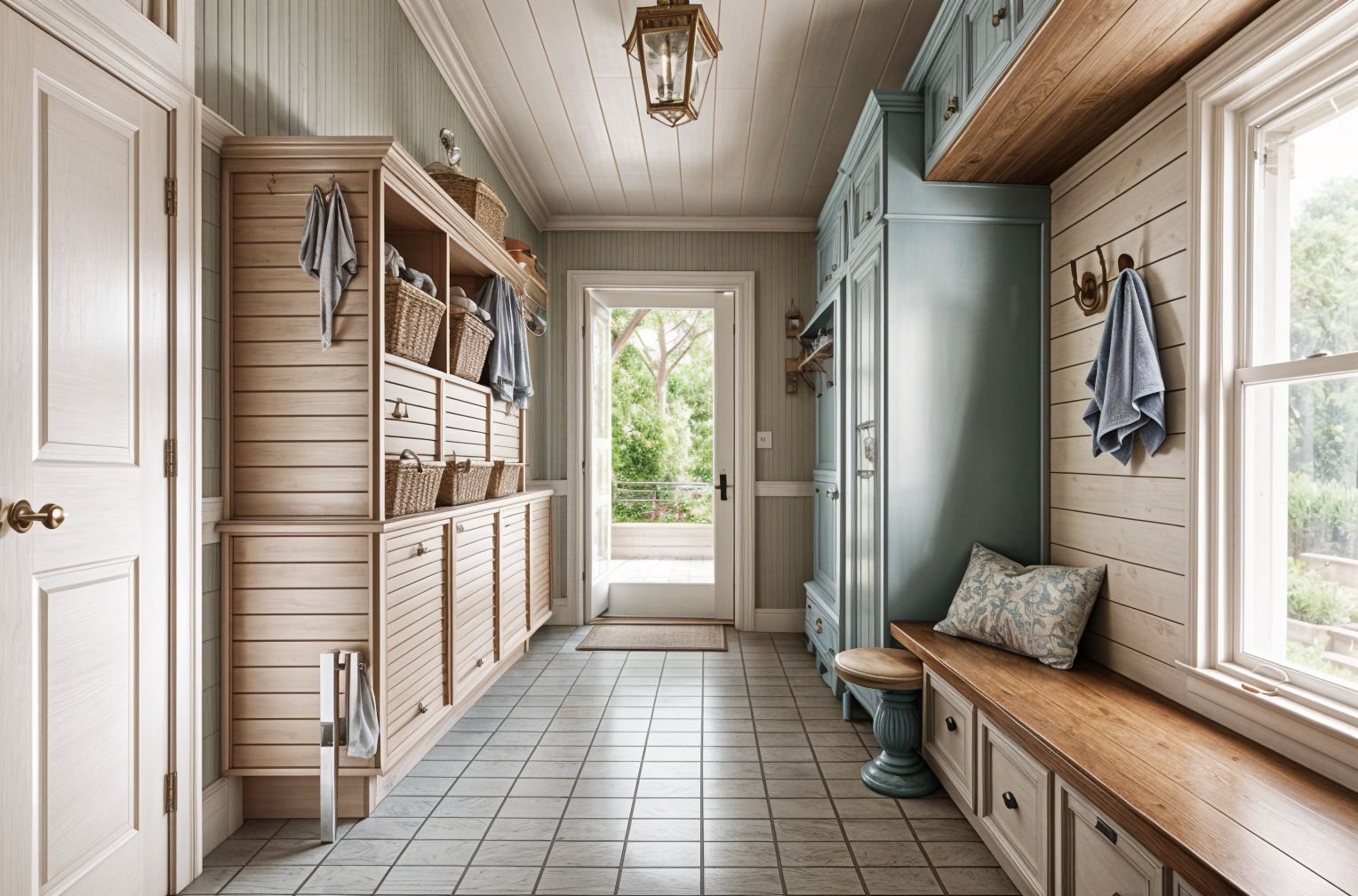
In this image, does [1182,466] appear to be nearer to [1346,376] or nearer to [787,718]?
[1346,376]

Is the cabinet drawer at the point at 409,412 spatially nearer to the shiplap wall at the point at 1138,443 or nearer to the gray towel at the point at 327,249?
the gray towel at the point at 327,249

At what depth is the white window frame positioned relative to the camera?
1.59m

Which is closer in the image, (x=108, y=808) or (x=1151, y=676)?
(x=108, y=808)

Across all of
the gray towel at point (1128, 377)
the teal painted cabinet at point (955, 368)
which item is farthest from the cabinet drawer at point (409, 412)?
the gray towel at point (1128, 377)

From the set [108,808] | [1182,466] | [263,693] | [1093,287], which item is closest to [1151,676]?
[1182,466]

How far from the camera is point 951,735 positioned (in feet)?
7.47

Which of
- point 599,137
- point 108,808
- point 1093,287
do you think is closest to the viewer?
point 108,808

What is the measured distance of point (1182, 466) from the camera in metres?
1.91

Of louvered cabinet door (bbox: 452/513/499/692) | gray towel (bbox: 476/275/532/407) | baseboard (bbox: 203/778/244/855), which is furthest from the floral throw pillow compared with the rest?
baseboard (bbox: 203/778/244/855)

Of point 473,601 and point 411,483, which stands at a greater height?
point 411,483

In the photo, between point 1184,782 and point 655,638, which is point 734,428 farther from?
point 1184,782

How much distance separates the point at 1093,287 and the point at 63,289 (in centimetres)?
266

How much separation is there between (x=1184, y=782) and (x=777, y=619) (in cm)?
343

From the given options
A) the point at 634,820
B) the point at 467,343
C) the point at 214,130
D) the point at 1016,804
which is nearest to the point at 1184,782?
the point at 1016,804
